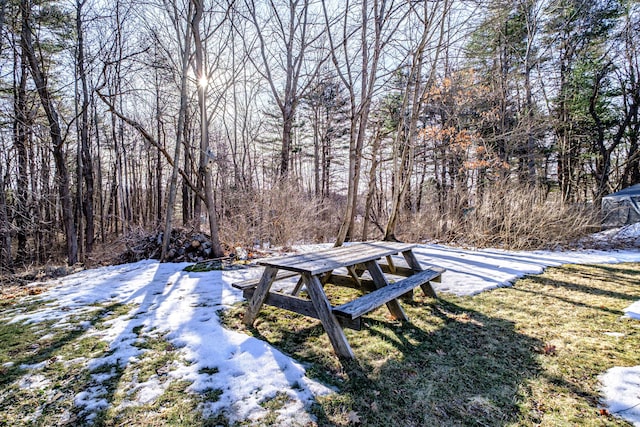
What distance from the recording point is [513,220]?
7.71 meters

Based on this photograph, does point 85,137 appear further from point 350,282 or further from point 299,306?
point 299,306

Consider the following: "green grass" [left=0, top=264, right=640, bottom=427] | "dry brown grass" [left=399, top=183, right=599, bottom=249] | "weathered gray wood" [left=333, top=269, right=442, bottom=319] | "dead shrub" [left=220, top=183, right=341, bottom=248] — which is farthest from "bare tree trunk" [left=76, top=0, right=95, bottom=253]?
"dry brown grass" [left=399, top=183, right=599, bottom=249]

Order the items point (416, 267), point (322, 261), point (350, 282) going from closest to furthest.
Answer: point (322, 261) → point (350, 282) → point (416, 267)

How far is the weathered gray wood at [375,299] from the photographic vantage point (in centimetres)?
225

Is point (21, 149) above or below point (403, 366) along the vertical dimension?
above

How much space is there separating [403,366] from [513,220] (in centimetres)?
707

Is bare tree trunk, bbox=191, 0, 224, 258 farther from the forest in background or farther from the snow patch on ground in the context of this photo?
the snow patch on ground

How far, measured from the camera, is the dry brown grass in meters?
7.59

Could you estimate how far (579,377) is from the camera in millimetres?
2082

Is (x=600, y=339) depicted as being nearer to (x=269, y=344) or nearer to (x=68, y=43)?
(x=269, y=344)

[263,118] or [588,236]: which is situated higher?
[263,118]

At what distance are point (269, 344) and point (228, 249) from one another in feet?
15.3

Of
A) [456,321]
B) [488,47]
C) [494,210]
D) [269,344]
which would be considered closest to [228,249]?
[269,344]

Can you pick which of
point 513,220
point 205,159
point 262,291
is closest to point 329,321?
point 262,291
